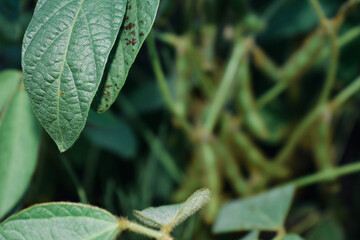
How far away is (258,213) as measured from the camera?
0.72 m

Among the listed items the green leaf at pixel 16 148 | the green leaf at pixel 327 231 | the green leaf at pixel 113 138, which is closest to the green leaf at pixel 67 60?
the green leaf at pixel 16 148

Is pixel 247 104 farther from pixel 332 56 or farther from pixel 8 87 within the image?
pixel 8 87

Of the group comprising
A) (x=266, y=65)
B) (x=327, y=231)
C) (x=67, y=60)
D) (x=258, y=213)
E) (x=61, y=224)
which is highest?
(x=266, y=65)

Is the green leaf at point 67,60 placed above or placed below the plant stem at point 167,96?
below

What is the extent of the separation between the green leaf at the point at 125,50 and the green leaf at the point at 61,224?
0.36ft

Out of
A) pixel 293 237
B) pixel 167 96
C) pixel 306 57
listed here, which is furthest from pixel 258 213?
pixel 306 57

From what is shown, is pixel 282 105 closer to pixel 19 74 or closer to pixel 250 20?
pixel 250 20

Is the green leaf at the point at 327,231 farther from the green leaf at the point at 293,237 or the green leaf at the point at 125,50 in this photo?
the green leaf at the point at 125,50

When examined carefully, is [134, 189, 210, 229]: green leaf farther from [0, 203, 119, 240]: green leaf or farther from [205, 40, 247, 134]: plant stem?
[205, 40, 247, 134]: plant stem

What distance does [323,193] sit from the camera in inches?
42.1

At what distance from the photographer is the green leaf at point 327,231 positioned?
0.97 m

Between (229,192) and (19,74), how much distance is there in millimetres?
652

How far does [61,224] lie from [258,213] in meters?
0.37

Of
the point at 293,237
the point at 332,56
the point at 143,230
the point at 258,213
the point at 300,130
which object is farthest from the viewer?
the point at 300,130
